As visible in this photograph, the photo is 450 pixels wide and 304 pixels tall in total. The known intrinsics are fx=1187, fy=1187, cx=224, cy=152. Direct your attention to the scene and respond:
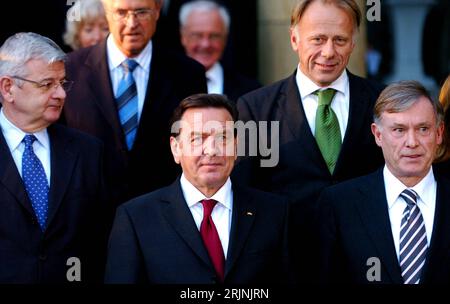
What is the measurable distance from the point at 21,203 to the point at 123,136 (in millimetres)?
917

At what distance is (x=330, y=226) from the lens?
18.0 feet

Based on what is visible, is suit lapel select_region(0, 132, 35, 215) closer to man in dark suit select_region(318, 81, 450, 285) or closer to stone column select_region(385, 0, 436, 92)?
man in dark suit select_region(318, 81, 450, 285)

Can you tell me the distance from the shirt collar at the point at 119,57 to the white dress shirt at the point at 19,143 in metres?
0.89

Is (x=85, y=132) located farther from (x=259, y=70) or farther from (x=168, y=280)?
(x=259, y=70)

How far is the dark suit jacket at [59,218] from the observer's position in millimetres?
5461

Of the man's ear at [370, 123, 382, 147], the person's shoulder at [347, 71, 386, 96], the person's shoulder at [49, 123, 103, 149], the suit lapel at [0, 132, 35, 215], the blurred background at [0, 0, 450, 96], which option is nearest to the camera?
the suit lapel at [0, 132, 35, 215]

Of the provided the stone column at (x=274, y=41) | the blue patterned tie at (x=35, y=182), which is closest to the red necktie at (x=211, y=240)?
the blue patterned tie at (x=35, y=182)

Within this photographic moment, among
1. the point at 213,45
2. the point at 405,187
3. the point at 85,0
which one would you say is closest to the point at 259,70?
the point at 213,45

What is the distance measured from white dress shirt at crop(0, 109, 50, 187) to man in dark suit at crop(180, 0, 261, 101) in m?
2.07

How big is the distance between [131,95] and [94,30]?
1.36m

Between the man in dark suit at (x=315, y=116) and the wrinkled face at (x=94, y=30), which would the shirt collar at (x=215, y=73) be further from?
the man in dark suit at (x=315, y=116)

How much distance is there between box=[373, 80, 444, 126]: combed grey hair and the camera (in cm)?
548

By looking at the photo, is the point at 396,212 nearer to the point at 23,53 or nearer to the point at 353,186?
the point at 353,186

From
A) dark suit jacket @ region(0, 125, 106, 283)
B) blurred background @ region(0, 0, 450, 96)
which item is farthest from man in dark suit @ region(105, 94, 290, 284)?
blurred background @ region(0, 0, 450, 96)
